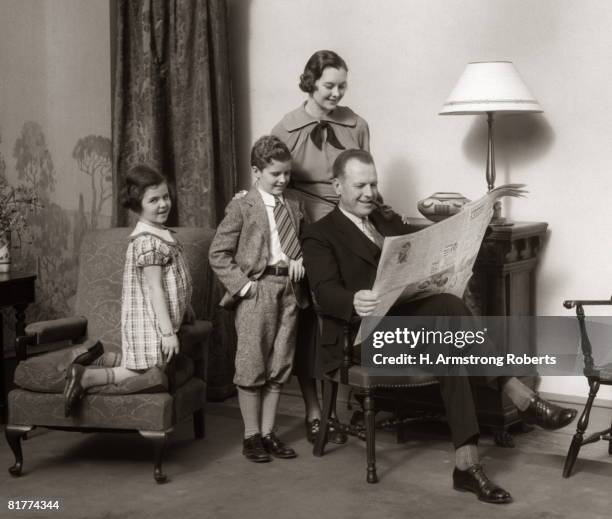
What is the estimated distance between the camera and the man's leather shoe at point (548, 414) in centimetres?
325

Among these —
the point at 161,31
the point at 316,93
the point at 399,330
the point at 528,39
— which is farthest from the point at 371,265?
the point at 161,31

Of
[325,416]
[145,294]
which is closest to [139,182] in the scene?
[145,294]

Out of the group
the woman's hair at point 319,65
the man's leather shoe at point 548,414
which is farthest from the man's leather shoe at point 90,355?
the man's leather shoe at point 548,414

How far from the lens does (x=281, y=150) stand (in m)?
3.63

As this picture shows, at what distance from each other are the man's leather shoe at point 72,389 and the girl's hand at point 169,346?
0.32 m

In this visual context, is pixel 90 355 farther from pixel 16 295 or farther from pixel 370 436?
pixel 370 436

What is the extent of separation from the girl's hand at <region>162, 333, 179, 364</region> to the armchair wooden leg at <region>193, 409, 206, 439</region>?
1.85 ft

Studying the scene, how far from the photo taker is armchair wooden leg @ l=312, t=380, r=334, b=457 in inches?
146

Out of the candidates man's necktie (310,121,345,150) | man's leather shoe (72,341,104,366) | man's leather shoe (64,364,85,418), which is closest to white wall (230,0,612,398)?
man's necktie (310,121,345,150)

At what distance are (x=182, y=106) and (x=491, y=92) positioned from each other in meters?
1.66

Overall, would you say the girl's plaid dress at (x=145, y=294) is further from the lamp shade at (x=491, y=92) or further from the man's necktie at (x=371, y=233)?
the lamp shade at (x=491, y=92)

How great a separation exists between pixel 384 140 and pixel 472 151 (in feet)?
1.57

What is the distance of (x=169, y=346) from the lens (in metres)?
3.52

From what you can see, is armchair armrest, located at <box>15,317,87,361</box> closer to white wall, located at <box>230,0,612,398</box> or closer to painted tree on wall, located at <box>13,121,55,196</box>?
painted tree on wall, located at <box>13,121,55,196</box>
